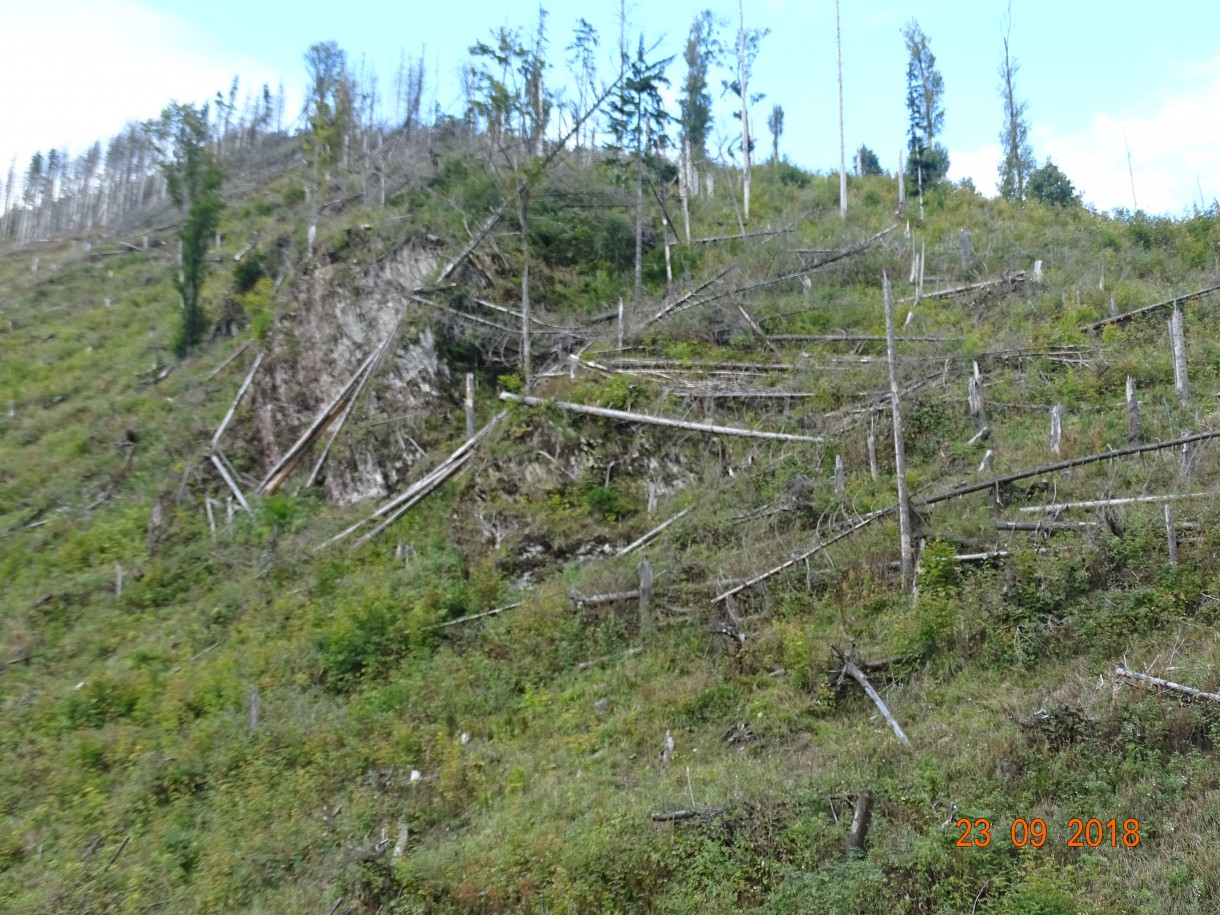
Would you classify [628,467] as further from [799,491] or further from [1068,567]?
[1068,567]

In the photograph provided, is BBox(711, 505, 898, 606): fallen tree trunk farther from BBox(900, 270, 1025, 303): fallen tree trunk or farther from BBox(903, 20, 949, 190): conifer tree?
BBox(903, 20, 949, 190): conifer tree

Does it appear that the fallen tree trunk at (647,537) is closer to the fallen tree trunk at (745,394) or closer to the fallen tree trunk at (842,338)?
the fallen tree trunk at (745,394)

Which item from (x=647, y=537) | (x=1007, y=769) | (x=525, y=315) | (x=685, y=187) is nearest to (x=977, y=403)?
(x=647, y=537)

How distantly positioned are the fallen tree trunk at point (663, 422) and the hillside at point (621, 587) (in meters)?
0.10

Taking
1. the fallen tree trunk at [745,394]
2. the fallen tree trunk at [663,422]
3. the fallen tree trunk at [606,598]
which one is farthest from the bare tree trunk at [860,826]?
the fallen tree trunk at [745,394]

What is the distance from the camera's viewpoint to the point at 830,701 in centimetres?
941

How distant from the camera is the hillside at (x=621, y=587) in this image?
7.36 metres

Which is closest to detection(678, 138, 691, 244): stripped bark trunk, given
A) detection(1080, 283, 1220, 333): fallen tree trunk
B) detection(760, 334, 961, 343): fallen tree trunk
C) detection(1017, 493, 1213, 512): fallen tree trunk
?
detection(760, 334, 961, 343): fallen tree trunk

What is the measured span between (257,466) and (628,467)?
9.83m

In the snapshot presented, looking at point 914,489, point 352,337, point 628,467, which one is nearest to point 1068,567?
point 914,489
